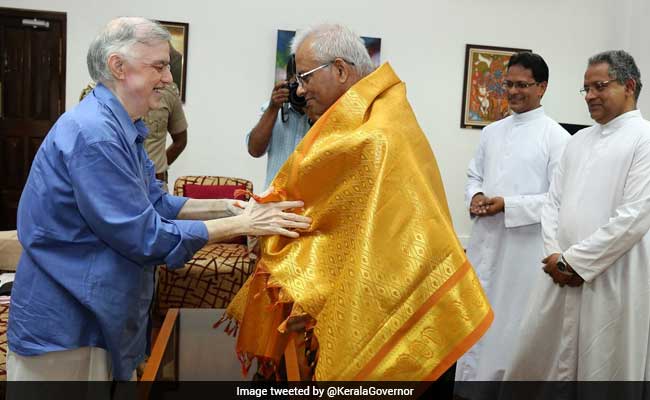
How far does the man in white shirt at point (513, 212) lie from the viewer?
313cm

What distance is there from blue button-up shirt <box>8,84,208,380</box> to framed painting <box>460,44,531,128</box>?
5515mm

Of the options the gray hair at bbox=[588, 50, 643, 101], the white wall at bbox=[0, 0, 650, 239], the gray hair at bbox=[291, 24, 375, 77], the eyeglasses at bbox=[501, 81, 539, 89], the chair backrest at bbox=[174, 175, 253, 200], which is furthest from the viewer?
the white wall at bbox=[0, 0, 650, 239]

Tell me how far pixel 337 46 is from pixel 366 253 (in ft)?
2.07

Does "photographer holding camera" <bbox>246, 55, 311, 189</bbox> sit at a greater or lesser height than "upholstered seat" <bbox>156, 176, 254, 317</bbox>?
greater

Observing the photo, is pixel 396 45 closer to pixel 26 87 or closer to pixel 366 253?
pixel 26 87

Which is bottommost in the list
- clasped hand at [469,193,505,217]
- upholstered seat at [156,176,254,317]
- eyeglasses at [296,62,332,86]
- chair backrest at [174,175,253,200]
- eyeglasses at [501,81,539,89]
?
upholstered seat at [156,176,254,317]

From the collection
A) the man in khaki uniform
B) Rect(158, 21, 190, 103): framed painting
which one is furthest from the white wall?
the man in khaki uniform

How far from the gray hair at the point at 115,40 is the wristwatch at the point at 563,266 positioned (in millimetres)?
1908

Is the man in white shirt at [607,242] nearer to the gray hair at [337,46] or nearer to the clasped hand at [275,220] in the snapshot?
the gray hair at [337,46]

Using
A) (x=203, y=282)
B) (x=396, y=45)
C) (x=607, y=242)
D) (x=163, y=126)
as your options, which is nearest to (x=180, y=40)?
(x=396, y=45)

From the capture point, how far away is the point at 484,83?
655cm

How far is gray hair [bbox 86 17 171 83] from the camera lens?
1550 mm

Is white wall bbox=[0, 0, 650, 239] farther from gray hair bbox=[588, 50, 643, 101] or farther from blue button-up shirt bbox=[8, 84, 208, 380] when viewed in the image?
blue button-up shirt bbox=[8, 84, 208, 380]

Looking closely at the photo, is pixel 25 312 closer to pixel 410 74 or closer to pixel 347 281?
pixel 347 281
